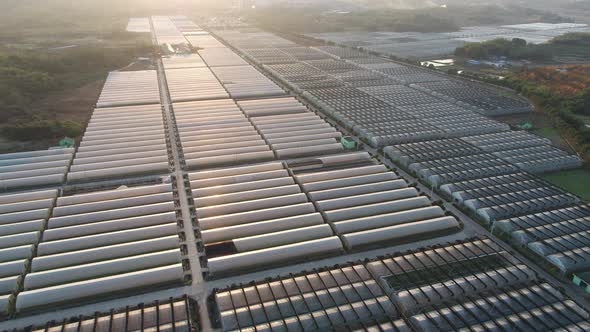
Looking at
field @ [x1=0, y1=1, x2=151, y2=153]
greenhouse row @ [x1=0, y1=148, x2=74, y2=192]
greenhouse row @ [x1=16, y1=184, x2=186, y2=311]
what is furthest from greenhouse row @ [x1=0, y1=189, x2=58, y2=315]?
field @ [x1=0, y1=1, x2=151, y2=153]

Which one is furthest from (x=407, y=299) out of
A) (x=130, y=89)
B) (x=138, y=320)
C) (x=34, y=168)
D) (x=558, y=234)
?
(x=130, y=89)

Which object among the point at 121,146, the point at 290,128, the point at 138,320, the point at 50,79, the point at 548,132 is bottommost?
the point at 138,320

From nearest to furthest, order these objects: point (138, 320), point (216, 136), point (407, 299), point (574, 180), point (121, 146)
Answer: point (138, 320) → point (407, 299) → point (574, 180) → point (121, 146) → point (216, 136)

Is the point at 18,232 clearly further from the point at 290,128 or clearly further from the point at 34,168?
the point at 290,128

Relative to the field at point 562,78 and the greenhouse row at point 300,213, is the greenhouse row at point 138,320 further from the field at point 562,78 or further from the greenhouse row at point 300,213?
the field at point 562,78

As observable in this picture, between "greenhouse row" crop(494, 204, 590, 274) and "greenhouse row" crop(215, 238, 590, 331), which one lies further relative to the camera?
"greenhouse row" crop(494, 204, 590, 274)

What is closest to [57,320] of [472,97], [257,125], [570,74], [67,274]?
[67,274]

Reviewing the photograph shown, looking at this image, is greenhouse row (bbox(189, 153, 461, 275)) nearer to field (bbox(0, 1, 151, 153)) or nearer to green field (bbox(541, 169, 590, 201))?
green field (bbox(541, 169, 590, 201))

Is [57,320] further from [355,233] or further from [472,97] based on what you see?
[472,97]

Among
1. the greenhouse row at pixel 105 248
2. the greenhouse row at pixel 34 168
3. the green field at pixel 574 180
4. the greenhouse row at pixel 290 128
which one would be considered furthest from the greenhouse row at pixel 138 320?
the green field at pixel 574 180

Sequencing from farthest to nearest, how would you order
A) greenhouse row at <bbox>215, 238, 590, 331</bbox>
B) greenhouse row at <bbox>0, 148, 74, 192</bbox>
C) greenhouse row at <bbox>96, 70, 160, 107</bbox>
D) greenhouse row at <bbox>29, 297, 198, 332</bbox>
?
greenhouse row at <bbox>96, 70, 160, 107</bbox>
greenhouse row at <bbox>0, 148, 74, 192</bbox>
greenhouse row at <bbox>215, 238, 590, 331</bbox>
greenhouse row at <bbox>29, 297, 198, 332</bbox>
